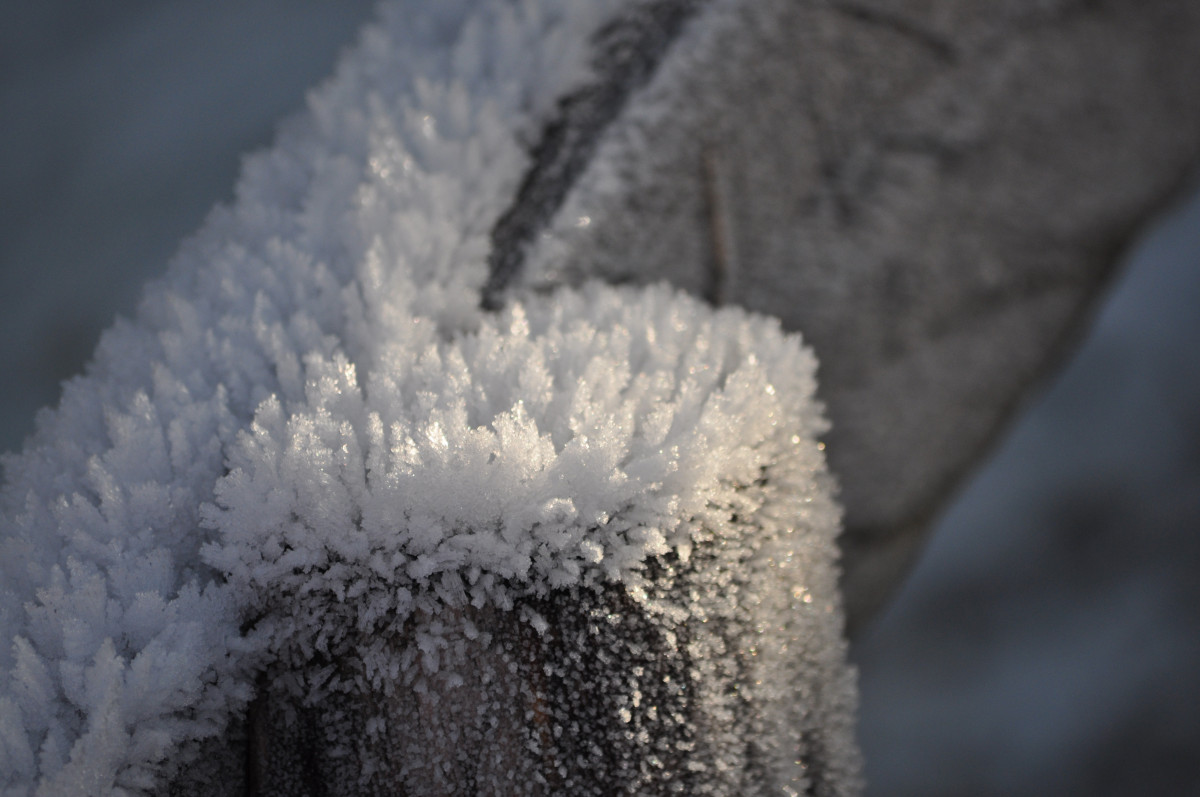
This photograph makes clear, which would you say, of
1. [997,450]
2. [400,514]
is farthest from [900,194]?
[400,514]

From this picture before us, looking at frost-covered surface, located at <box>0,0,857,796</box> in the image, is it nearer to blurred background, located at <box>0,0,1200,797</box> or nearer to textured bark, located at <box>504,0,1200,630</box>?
textured bark, located at <box>504,0,1200,630</box>

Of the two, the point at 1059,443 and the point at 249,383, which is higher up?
the point at 1059,443

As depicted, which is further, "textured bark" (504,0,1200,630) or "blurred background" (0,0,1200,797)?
"blurred background" (0,0,1200,797)

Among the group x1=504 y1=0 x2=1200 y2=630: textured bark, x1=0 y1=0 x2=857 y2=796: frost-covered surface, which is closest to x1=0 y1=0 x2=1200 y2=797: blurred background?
x1=504 y1=0 x2=1200 y2=630: textured bark

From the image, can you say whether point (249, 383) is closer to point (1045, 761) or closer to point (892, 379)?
point (892, 379)

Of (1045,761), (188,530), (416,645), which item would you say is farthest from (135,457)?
(1045,761)

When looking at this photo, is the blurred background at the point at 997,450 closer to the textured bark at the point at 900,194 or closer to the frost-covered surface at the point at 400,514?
the textured bark at the point at 900,194

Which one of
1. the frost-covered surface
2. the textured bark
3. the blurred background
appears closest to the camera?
the frost-covered surface

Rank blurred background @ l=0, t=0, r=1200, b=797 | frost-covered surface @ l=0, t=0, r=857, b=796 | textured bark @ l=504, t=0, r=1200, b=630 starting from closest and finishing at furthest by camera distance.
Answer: frost-covered surface @ l=0, t=0, r=857, b=796
textured bark @ l=504, t=0, r=1200, b=630
blurred background @ l=0, t=0, r=1200, b=797
